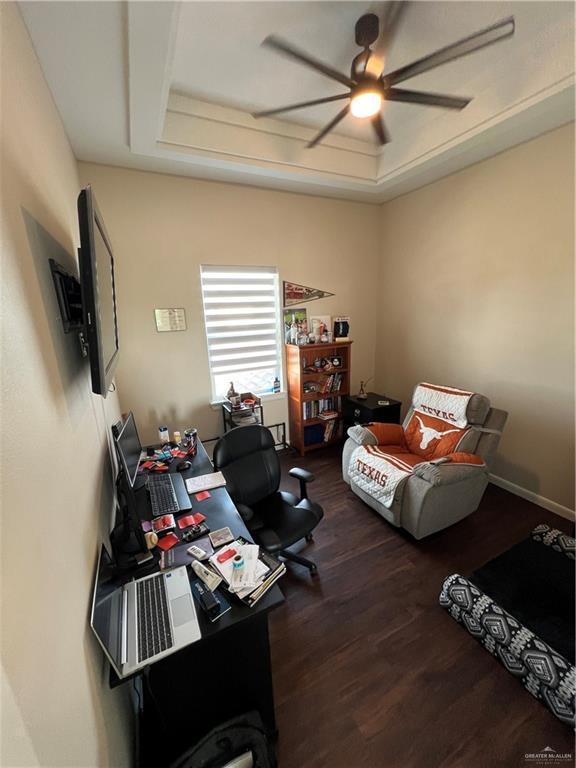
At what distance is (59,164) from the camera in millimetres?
1578

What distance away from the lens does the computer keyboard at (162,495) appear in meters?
1.50

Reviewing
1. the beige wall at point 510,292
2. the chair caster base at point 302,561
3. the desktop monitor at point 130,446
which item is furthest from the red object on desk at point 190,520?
the beige wall at point 510,292

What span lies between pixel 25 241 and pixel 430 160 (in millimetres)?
2943

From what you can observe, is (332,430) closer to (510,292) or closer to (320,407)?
(320,407)

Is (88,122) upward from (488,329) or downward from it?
upward

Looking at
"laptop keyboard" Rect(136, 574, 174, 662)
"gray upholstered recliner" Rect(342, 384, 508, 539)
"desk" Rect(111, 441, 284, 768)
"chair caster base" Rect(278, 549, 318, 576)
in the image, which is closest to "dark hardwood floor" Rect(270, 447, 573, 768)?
"chair caster base" Rect(278, 549, 318, 576)

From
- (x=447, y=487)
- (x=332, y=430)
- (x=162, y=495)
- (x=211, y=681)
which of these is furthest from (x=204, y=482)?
(x=332, y=430)

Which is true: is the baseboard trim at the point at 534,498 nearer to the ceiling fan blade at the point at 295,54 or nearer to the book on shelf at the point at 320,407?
the book on shelf at the point at 320,407

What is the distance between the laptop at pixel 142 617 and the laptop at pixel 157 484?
0.38 metres

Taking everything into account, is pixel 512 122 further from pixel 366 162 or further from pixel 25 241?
pixel 25 241

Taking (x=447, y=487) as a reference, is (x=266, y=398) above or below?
above

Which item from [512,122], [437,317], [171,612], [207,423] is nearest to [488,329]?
[437,317]

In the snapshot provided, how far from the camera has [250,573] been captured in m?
1.10

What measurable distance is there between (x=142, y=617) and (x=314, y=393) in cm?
266
